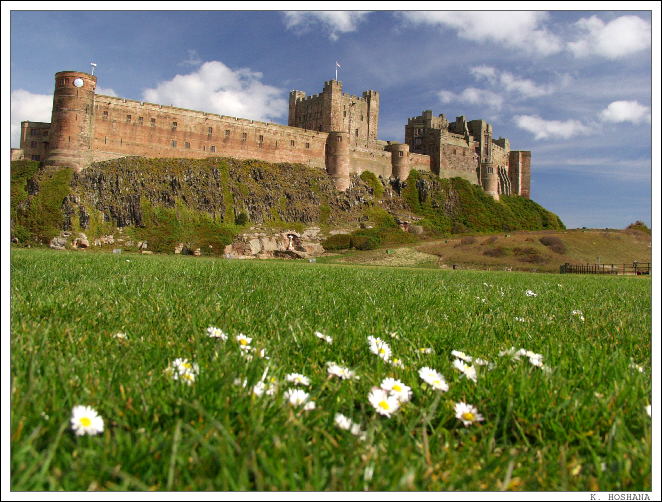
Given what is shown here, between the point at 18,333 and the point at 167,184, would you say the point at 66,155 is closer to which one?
the point at 167,184

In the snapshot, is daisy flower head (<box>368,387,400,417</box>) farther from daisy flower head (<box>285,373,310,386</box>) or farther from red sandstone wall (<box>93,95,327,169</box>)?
red sandstone wall (<box>93,95,327,169</box>)

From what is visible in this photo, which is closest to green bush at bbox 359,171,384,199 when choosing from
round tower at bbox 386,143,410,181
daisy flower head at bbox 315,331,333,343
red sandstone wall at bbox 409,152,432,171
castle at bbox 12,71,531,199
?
castle at bbox 12,71,531,199

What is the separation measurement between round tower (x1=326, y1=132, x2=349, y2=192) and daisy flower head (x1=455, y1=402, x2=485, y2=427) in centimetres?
6950

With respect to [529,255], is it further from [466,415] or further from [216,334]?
[466,415]

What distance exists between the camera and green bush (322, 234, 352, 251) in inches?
2251

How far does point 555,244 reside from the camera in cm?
5200

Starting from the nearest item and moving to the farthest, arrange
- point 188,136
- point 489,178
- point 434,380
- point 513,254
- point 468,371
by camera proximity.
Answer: point 434,380 → point 468,371 → point 513,254 → point 188,136 → point 489,178

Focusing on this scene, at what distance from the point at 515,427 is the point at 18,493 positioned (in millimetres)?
1794

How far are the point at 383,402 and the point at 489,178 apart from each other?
3568 inches

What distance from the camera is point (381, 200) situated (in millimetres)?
73312

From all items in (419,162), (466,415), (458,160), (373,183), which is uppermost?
(458,160)

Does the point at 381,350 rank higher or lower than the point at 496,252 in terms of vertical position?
lower

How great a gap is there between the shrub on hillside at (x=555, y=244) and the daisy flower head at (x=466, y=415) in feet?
177

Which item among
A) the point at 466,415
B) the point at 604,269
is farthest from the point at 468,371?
the point at 604,269
